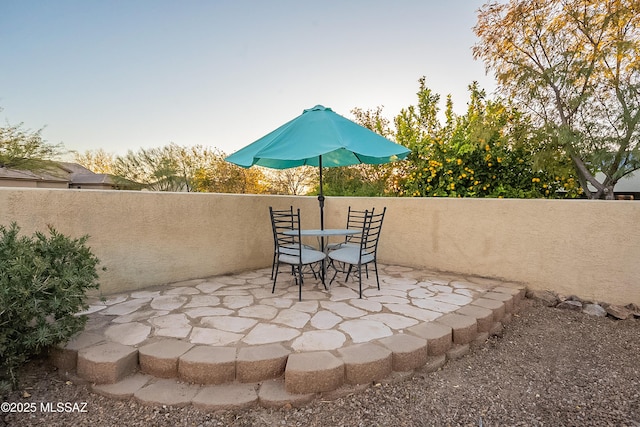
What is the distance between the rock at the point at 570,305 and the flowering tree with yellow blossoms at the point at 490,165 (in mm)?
1790

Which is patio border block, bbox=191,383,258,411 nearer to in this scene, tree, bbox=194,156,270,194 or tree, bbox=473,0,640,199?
tree, bbox=473,0,640,199

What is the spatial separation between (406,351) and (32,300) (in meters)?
2.36

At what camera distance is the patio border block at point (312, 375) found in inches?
73.5

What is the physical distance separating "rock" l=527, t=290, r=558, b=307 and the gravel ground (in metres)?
0.94

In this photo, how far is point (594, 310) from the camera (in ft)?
11.1

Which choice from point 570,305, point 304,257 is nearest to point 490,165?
point 570,305

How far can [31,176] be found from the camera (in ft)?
54.3

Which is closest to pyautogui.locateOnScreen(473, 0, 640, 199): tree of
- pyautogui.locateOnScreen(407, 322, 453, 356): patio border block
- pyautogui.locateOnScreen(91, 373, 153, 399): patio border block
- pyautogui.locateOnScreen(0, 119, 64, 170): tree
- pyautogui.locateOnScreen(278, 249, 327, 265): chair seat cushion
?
pyautogui.locateOnScreen(407, 322, 453, 356): patio border block

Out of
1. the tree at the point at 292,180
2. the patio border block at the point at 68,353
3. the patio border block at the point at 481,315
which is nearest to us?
the patio border block at the point at 68,353

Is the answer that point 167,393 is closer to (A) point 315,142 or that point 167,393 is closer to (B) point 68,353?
(B) point 68,353

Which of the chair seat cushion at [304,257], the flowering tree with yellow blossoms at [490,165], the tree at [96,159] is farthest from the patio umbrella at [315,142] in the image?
the tree at [96,159]

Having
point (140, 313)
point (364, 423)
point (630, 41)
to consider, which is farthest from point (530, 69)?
point (140, 313)

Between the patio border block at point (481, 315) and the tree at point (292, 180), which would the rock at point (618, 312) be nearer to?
the patio border block at point (481, 315)

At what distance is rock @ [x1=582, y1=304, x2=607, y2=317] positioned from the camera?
10.9 ft
